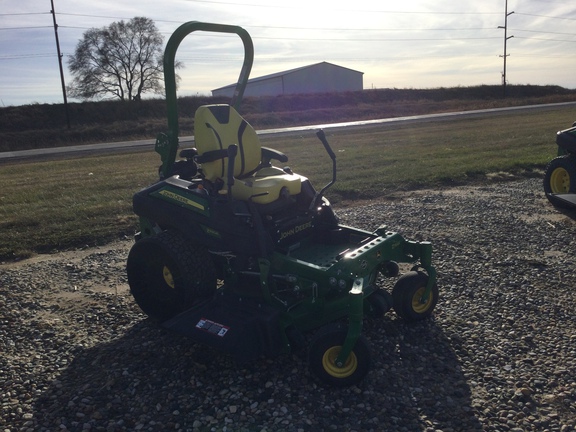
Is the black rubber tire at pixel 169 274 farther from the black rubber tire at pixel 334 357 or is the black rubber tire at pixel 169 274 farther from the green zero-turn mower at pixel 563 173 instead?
the green zero-turn mower at pixel 563 173

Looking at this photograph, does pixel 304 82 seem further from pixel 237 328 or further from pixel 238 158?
pixel 237 328

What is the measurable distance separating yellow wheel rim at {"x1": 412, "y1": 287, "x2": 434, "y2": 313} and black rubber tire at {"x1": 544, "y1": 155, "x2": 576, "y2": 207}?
4947mm

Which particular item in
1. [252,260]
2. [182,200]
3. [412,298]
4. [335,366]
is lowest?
[335,366]

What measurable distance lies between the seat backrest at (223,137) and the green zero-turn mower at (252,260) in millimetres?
10

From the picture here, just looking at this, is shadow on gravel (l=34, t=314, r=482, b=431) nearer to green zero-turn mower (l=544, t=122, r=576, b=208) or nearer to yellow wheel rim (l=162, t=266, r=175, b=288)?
yellow wheel rim (l=162, t=266, r=175, b=288)

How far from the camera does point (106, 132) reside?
34.8 m

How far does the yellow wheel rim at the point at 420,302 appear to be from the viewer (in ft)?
15.1

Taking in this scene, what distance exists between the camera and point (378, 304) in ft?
14.3

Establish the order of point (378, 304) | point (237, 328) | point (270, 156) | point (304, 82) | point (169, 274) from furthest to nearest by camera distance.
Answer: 1. point (304, 82)
2. point (270, 156)
3. point (169, 274)
4. point (378, 304)
5. point (237, 328)

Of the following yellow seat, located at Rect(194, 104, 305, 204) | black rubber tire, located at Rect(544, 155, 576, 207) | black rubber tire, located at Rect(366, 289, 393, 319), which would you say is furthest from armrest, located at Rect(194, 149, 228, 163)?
black rubber tire, located at Rect(544, 155, 576, 207)

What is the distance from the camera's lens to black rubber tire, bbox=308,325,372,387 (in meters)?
3.63

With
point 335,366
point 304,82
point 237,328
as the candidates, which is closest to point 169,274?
point 237,328

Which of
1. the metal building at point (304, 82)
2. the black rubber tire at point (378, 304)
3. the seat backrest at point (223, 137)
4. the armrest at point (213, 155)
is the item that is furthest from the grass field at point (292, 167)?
the metal building at point (304, 82)

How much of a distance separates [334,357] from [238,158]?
2080mm
